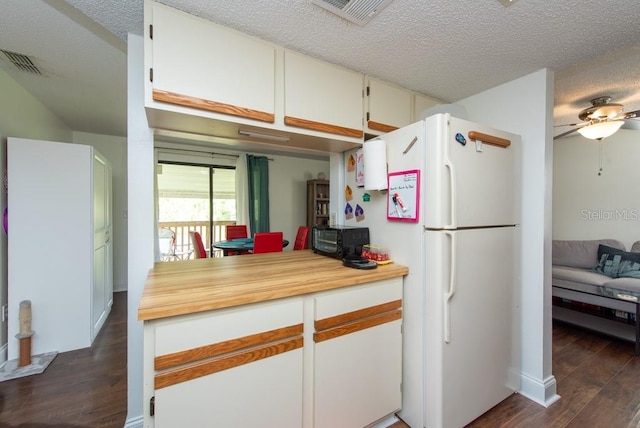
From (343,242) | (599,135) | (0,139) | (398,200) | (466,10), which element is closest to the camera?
(466,10)

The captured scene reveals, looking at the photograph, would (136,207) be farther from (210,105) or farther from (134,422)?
(134,422)

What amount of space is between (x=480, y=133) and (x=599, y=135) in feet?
6.39

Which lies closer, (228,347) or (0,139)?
(228,347)

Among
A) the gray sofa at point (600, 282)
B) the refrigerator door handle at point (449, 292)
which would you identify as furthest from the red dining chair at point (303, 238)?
the gray sofa at point (600, 282)

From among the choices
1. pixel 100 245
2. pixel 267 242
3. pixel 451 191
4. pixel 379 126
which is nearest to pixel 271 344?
pixel 451 191

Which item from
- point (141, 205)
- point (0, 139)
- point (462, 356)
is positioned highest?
point (0, 139)

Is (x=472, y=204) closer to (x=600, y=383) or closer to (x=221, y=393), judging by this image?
(x=221, y=393)

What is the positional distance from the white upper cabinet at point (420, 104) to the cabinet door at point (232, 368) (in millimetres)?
1758

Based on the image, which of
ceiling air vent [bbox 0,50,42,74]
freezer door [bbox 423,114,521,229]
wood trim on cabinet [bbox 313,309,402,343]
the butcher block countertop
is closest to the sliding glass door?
ceiling air vent [bbox 0,50,42,74]

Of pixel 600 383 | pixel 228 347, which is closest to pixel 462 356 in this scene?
pixel 228 347

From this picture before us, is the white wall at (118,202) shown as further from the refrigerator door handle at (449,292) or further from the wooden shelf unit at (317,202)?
the refrigerator door handle at (449,292)

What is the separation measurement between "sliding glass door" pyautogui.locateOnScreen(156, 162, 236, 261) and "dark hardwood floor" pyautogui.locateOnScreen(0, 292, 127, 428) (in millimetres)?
2460

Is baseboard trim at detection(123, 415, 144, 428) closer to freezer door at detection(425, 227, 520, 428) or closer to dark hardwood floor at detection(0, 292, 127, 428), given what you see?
dark hardwood floor at detection(0, 292, 127, 428)

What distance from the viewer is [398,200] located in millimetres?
1632
